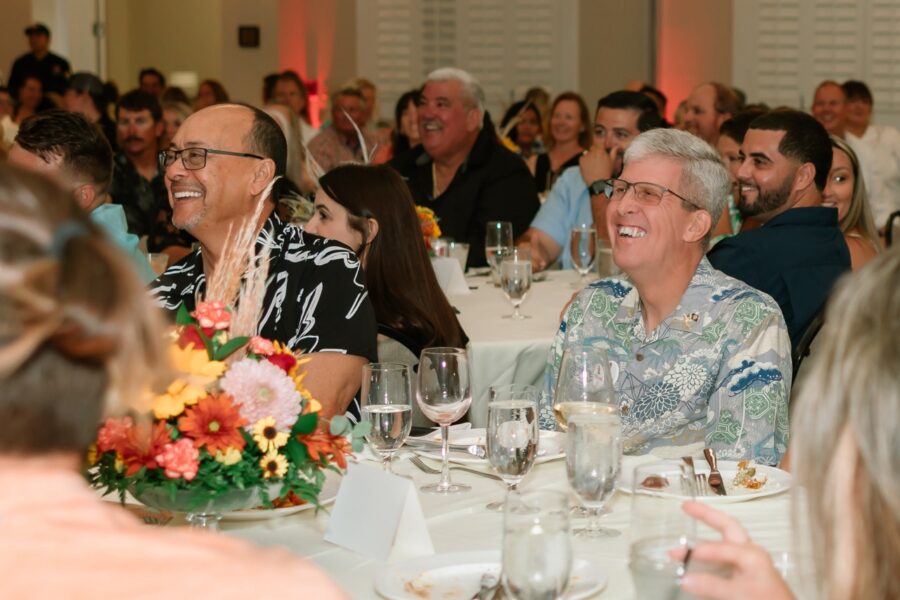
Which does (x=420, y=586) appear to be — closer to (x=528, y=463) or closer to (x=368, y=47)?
(x=528, y=463)

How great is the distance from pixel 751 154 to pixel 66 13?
10.1m

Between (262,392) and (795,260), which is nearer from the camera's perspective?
(262,392)

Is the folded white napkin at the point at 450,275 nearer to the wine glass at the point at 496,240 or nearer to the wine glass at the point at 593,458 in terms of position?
the wine glass at the point at 496,240

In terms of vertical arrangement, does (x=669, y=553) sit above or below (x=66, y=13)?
below

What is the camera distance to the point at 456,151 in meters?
6.38

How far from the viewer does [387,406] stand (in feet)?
6.97

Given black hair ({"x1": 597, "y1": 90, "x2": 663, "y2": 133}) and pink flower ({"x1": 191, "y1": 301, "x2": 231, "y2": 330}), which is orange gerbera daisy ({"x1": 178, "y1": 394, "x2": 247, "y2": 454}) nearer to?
pink flower ({"x1": 191, "y1": 301, "x2": 231, "y2": 330})

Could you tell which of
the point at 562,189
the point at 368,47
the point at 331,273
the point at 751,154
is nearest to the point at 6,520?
the point at 331,273

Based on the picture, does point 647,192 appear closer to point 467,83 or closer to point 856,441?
point 856,441

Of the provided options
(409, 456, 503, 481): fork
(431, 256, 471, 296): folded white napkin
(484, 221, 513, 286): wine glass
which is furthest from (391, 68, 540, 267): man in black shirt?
(409, 456, 503, 481): fork

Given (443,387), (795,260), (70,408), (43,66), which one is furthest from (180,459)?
(43,66)

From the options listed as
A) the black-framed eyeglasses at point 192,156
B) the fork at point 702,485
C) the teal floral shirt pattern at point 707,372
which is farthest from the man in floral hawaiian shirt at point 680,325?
the black-framed eyeglasses at point 192,156

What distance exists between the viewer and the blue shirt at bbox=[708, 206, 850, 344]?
3881mm

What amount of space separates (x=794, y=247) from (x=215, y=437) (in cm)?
266
